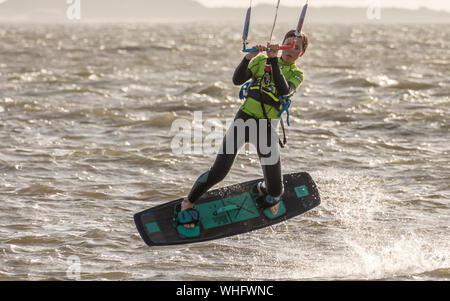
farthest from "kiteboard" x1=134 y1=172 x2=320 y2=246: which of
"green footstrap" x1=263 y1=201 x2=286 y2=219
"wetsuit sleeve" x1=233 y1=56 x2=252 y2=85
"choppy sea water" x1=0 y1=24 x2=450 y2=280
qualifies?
"wetsuit sleeve" x1=233 y1=56 x2=252 y2=85

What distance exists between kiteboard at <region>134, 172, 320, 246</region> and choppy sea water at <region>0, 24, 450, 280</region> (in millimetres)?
303

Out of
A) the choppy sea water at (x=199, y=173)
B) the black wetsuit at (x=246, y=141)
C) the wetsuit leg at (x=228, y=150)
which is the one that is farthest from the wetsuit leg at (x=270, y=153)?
the choppy sea water at (x=199, y=173)

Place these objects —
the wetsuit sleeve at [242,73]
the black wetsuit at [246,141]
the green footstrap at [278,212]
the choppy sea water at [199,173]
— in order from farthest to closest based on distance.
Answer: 1. the green footstrap at [278,212]
2. the choppy sea water at [199,173]
3. the black wetsuit at [246,141]
4. the wetsuit sleeve at [242,73]

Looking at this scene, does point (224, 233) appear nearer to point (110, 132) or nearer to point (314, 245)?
point (314, 245)

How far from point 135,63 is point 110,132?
84.0 ft

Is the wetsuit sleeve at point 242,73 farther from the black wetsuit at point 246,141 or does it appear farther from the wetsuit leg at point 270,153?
the wetsuit leg at point 270,153

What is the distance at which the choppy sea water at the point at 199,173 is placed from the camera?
898 centimetres

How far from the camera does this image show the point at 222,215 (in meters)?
9.53

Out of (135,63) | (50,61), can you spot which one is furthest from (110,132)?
(50,61)

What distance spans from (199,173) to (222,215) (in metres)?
4.37

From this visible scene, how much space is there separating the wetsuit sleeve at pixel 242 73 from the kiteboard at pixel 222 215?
2221 millimetres

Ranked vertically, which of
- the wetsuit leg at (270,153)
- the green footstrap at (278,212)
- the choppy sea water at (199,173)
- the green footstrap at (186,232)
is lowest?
the choppy sea water at (199,173)

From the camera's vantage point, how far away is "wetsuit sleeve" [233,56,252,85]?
25.9 feet

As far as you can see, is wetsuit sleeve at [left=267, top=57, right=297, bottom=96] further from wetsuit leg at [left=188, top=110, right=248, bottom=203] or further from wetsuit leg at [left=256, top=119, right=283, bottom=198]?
wetsuit leg at [left=188, top=110, right=248, bottom=203]
